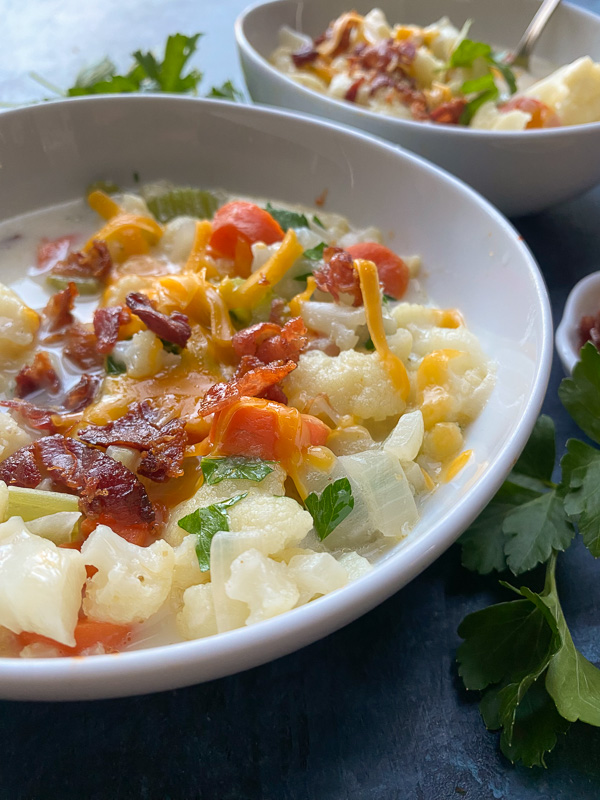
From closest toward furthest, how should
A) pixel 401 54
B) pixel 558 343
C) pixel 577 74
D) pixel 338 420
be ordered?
pixel 338 420 < pixel 558 343 < pixel 577 74 < pixel 401 54

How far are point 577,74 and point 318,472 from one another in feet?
→ 5.37

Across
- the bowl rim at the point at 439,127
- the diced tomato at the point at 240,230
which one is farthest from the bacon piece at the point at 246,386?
the bowl rim at the point at 439,127

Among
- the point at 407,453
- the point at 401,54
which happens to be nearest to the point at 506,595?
the point at 407,453

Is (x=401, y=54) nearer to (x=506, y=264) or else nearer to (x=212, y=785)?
(x=506, y=264)

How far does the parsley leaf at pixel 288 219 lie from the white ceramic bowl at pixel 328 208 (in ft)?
0.65

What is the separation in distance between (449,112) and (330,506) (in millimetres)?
1579

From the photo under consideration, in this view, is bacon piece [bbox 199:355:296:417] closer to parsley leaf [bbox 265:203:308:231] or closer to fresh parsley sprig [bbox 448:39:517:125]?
parsley leaf [bbox 265:203:308:231]

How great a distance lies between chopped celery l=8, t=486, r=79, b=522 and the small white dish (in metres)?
1.11

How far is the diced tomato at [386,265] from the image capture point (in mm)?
1731

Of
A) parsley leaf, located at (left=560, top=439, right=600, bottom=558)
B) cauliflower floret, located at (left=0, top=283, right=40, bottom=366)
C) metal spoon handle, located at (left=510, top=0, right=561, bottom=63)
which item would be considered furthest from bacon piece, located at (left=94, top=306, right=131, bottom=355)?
metal spoon handle, located at (left=510, top=0, right=561, bottom=63)

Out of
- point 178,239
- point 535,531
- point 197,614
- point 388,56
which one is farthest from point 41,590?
point 388,56

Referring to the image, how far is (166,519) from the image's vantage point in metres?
1.18

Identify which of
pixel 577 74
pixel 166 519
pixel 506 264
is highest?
pixel 577 74

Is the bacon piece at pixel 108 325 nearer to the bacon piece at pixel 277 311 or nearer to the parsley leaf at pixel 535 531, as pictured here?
the bacon piece at pixel 277 311
